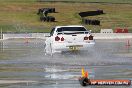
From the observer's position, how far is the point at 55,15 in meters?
72.2

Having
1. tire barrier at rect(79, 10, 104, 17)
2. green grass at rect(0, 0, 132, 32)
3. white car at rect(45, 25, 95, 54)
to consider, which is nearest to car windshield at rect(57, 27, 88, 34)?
white car at rect(45, 25, 95, 54)

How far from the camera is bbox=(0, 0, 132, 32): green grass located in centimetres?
6419

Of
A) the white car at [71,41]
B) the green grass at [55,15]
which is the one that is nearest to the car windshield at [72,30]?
the white car at [71,41]

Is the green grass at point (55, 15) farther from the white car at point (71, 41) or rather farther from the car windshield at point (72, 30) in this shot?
the white car at point (71, 41)

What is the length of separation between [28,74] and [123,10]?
62193 mm

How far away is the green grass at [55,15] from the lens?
64.2 meters

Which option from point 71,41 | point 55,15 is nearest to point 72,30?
point 71,41

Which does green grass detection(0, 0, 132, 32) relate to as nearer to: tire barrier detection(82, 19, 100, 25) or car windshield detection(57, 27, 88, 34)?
tire barrier detection(82, 19, 100, 25)

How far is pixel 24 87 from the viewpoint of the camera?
536 inches

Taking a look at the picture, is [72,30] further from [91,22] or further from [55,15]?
[55,15]

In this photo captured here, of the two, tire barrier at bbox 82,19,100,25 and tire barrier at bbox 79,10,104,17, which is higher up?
tire barrier at bbox 79,10,104,17

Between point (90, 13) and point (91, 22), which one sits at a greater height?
point (90, 13)

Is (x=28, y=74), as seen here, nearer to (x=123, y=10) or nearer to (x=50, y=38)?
(x=50, y=38)

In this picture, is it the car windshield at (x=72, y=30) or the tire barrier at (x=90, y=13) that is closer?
the car windshield at (x=72, y=30)
